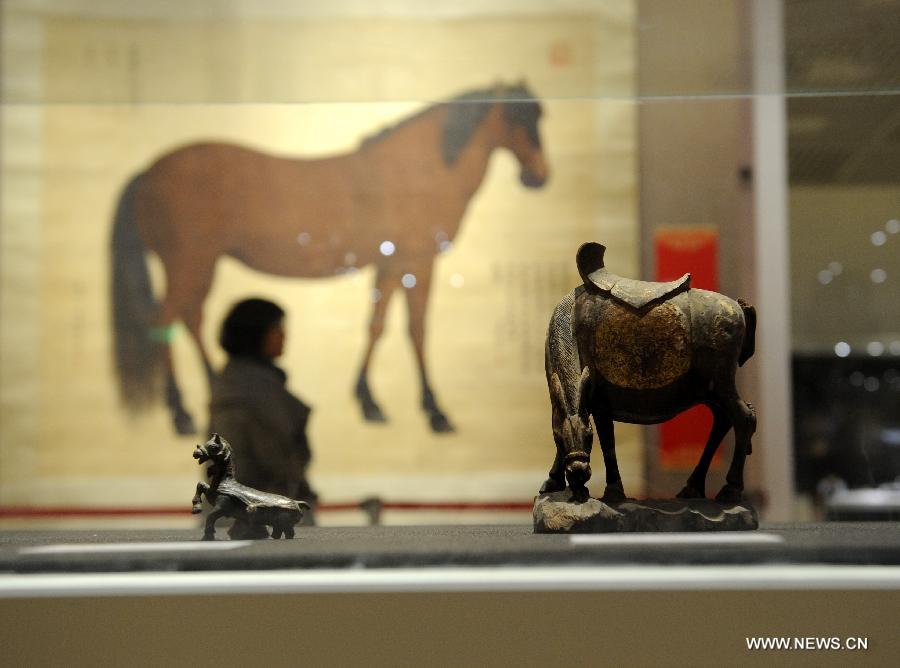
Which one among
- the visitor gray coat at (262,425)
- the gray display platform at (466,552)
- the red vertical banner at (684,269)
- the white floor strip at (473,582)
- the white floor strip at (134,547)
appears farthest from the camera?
the red vertical banner at (684,269)

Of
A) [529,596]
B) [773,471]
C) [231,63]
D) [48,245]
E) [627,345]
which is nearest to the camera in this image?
[529,596]

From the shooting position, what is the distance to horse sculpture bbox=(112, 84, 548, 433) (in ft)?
Answer: 10.6

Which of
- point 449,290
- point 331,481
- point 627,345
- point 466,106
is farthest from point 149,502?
point 627,345

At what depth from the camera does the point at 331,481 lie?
3.23 metres

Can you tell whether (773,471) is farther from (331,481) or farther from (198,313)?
(198,313)

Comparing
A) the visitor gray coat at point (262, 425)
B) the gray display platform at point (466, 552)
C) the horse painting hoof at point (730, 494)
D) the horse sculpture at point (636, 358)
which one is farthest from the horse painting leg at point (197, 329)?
the horse painting hoof at point (730, 494)

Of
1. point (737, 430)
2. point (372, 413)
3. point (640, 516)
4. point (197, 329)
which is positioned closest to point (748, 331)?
point (737, 430)

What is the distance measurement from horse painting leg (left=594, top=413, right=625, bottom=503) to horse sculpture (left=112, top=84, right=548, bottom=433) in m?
1.22

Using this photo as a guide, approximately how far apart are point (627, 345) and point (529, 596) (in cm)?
58

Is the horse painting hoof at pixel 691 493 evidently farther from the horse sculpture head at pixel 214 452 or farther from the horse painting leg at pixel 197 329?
the horse painting leg at pixel 197 329

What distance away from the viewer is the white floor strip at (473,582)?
157 cm

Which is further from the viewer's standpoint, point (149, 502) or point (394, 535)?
point (149, 502)

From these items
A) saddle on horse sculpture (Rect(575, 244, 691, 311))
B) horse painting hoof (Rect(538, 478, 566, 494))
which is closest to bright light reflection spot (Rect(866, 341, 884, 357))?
saddle on horse sculpture (Rect(575, 244, 691, 311))

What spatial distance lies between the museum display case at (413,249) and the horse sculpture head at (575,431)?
0.76 meters
